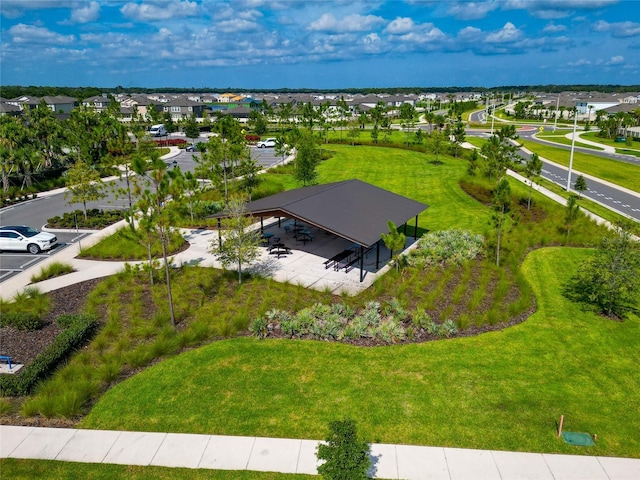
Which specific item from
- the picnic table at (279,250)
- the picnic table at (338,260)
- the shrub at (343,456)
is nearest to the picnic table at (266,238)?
the picnic table at (279,250)

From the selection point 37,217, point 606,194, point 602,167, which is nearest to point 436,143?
point 602,167

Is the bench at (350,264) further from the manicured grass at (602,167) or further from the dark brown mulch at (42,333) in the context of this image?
the manicured grass at (602,167)

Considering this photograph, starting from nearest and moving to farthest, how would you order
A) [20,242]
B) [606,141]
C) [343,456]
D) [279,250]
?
[343,456], [279,250], [20,242], [606,141]

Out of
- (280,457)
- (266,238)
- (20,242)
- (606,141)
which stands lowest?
(280,457)

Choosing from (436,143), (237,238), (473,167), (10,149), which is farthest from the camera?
A: (436,143)

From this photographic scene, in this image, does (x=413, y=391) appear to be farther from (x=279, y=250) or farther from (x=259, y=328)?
(x=279, y=250)

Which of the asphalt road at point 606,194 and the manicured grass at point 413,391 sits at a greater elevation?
the asphalt road at point 606,194
